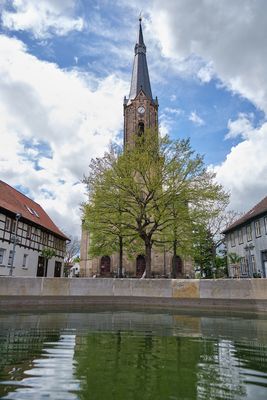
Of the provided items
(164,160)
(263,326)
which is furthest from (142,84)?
(263,326)

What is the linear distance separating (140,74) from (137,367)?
6350 cm

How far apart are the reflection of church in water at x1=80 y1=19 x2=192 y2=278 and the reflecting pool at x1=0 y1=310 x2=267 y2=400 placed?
39.6 m

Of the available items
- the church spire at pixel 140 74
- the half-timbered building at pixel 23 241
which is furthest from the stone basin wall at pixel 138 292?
the church spire at pixel 140 74

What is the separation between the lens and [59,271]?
147ft

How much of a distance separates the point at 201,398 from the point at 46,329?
605cm

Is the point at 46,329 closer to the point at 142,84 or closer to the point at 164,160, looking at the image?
the point at 164,160

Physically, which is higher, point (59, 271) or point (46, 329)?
point (59, 271)

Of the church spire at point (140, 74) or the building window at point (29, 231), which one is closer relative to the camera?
the building window at point (29, 231)

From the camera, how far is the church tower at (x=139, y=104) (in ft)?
193

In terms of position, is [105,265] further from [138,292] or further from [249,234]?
[138,292]

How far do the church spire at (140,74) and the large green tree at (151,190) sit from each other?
40.7 metres

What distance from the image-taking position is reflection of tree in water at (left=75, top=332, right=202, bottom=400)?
3578 millimetres

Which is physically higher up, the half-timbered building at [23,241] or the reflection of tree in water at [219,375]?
the half-timbered building at [23,241]

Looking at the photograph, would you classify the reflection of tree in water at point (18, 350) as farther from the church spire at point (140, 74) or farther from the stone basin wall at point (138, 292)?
the church spire at point (140, 74)
